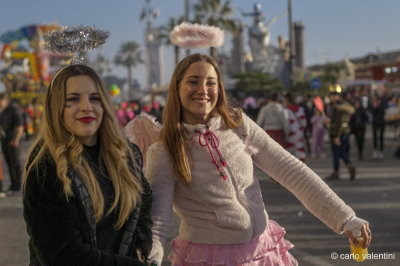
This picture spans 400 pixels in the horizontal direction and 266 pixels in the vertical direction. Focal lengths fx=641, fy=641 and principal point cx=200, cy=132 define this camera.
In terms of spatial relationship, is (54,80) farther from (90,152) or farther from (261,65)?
(261,65)

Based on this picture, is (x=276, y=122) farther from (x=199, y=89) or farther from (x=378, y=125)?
(x=199, y=89)

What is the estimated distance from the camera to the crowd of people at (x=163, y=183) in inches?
92.6

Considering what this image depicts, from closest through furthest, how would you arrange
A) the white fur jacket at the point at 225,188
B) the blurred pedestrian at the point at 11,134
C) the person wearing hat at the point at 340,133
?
the white fur jacket at the point at 225,188 < the blurred pedestrian at the point at 11,134 < the person wearing hat at the point at 340,133

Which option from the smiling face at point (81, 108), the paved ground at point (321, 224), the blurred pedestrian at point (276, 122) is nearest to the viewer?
the smiling face at point (81, 108)

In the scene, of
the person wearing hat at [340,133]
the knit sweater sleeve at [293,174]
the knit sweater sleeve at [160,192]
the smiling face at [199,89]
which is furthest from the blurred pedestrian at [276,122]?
the knit sweater sleeve at [160,192]

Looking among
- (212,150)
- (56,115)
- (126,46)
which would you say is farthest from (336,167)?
(126,46)

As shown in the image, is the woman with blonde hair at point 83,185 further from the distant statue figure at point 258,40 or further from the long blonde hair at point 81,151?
the distant statue figure at point 258,40

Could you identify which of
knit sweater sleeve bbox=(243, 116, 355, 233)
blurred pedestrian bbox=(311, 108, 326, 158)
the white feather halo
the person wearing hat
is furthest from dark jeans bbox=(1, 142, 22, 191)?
blurred pedestrian bbox=(311, 108, 326, 158)

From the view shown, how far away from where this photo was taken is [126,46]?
13075 cm

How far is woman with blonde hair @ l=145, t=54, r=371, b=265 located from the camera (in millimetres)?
2979

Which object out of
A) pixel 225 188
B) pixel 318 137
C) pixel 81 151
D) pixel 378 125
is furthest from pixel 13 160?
pixel 378 125

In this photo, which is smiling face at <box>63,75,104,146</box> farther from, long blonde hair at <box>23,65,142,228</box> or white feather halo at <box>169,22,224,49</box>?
white feather halo at <box>169,22,224,49</box>

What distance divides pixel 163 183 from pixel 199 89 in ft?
1.61

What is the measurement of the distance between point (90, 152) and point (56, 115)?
198 millimetres
